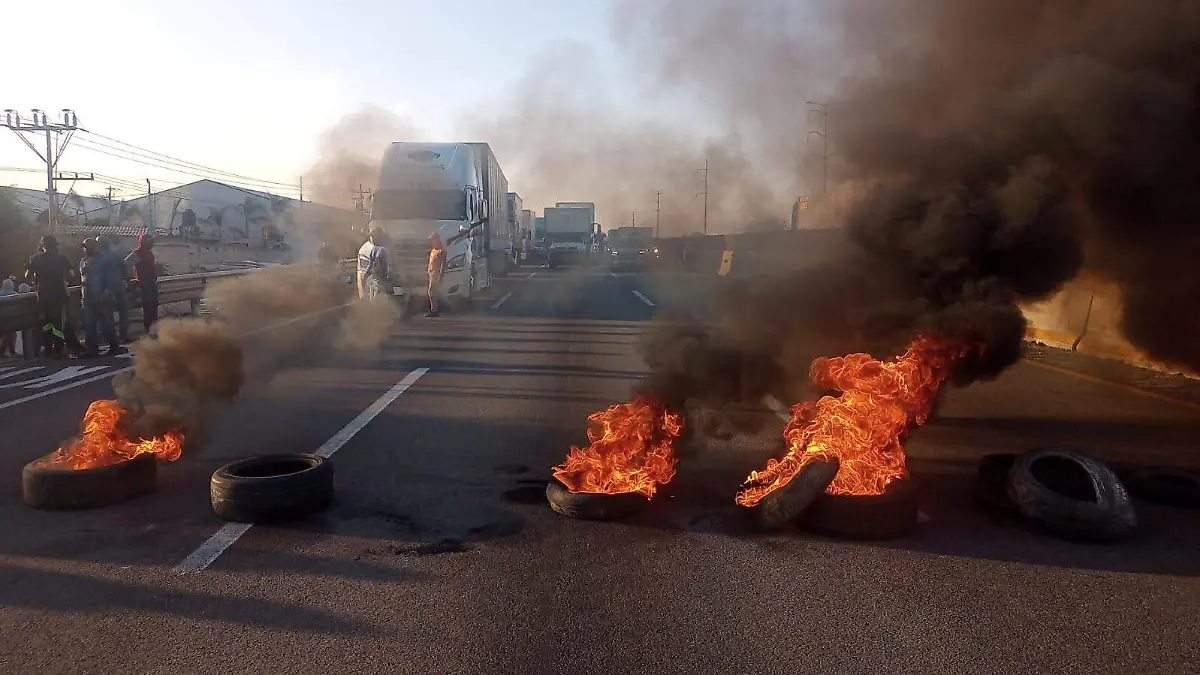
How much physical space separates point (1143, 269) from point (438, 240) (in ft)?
47.7

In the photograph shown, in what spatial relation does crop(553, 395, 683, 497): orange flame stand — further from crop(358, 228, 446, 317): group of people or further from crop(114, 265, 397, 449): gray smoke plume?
crop(358, 228, 446, 317): group of people

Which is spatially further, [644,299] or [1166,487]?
[644,299]

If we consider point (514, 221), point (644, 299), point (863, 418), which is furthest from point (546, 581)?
point (514, 221)

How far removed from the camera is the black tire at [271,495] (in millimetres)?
5488

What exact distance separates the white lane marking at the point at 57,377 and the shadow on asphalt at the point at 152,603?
24.5 feet

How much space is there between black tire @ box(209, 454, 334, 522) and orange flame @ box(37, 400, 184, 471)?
1.04m

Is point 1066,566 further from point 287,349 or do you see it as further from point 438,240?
point 438,240

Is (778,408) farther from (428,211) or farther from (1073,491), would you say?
(428,211)

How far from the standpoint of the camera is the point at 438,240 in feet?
64.9

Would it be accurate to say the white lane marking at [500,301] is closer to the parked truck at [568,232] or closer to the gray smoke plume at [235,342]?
the gray smoke plume at [235,342]

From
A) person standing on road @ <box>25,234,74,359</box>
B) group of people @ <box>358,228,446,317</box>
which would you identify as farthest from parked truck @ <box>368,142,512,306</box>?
person standing on road @ <box>25,234,74,359</box>

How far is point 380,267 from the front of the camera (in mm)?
17875

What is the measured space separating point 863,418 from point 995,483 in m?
1.06

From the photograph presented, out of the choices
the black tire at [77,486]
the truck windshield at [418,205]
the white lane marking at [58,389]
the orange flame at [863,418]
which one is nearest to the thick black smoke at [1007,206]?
the orange flame at [863,418]
